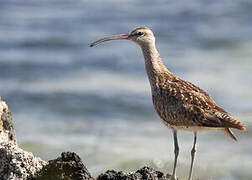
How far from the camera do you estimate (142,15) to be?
19.4 m

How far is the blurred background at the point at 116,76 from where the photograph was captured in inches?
484

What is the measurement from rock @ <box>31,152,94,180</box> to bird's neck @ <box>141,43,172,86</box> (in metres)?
2.63

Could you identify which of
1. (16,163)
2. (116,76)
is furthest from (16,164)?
(116,76)

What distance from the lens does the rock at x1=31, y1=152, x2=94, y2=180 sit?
19.5 ft

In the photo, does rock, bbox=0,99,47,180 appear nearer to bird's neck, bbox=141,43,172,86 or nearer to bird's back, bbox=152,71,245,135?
bird's back, bbox=152,71,245,135

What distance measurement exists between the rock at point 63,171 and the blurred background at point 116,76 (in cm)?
438

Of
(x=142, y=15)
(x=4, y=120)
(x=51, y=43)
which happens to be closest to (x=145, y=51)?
(x=4, y=120)

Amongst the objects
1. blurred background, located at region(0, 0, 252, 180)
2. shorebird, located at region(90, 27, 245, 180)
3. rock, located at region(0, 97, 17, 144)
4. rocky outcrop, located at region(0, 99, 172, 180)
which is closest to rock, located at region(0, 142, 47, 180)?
rocky outcrop, located at region(0, 99, 172, 180)

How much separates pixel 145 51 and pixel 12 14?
1157cm

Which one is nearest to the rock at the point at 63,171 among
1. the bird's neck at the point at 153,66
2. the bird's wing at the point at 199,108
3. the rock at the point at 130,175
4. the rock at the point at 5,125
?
the rock at the point at 130,175

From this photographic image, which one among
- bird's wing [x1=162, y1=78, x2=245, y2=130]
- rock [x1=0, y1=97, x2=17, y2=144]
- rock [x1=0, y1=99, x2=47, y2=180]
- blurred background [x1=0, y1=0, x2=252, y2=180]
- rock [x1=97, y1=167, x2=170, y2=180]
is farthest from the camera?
blurred background [x1=0, y1=0, x2=252, y2=180]

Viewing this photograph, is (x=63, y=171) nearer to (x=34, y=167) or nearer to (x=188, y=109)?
(x=34, y=167)

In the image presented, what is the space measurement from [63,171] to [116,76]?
31.8ft

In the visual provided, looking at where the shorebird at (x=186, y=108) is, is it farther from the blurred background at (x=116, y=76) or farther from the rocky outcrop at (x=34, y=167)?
the blurred background at (x=116, y=76)
